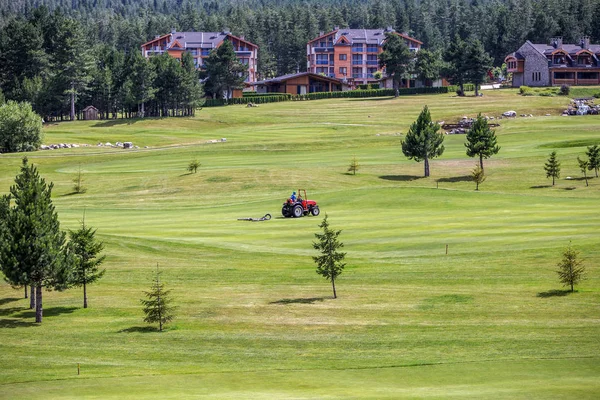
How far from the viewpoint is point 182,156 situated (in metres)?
118

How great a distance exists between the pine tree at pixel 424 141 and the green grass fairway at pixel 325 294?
2733 millimetres

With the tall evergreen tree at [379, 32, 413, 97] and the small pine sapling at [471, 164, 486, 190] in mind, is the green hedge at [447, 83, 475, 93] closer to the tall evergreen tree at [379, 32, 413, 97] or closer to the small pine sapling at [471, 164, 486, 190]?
the tall evergreen tree at [379, 32, 413, 97]

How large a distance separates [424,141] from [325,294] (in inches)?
2106

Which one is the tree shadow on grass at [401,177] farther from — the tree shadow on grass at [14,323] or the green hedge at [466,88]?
the green hedge at [466,88]

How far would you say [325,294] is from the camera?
4778 cm

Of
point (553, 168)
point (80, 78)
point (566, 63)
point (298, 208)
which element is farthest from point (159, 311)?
point (566, 63)

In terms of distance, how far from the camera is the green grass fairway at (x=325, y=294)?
33594 millimetres

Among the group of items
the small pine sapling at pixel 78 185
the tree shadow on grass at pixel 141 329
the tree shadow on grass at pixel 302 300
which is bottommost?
the tree shadow on grass at pixel 141 329

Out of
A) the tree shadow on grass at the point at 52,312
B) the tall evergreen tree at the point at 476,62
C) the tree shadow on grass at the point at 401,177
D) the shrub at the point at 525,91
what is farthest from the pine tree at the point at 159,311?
the shrub at the point at 525,91

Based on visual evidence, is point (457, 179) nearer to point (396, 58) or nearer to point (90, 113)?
point (90, 113)

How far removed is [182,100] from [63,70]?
2194cm

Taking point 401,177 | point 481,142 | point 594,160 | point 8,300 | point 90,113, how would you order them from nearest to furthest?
point 8,300 → point 594,160 → point 401,177 → point 481,142 → point 90,113

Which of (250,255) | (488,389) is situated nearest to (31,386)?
(488,389)

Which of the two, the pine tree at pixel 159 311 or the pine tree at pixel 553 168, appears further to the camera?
the pine tree at pixel 553 168
